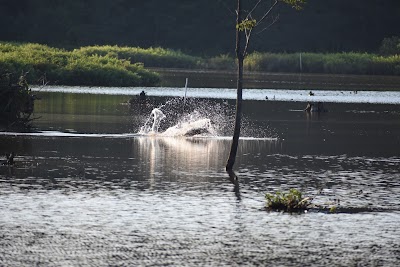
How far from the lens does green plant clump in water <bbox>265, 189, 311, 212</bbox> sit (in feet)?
79.6

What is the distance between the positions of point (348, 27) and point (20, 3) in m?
41.5

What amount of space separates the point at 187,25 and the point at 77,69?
58727mm

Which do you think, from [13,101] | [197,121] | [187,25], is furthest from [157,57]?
[13,101]

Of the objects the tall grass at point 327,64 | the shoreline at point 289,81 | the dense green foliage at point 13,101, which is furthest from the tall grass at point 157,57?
the dense green foliage at point 13,101

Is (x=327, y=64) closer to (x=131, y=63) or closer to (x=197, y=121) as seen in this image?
(x=131, y=63)

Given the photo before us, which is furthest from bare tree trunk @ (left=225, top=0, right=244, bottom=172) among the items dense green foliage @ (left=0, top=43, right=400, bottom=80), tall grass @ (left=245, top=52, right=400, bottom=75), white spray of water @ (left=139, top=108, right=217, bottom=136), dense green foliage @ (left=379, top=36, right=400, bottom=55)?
dense green foliage @ (left=379, top=36, right=400, bottom=55)

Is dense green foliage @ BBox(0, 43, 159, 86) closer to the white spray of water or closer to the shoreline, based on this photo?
the shoreline

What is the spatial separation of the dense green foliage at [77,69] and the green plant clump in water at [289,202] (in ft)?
181

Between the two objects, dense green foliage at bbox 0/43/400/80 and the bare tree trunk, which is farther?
dense green foliage at bbox 0/43/400/80

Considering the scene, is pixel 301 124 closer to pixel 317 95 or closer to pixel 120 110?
pixel 120 110

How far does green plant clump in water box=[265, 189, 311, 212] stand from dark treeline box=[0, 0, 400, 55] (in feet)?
339

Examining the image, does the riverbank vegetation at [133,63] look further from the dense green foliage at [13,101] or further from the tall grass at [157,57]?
the dense green foliage at [13,101]

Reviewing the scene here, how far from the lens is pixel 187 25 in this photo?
14162 cm

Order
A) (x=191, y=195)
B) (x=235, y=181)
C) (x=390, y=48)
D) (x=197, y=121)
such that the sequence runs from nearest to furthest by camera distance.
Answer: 1. (x=191, y=195)
2. (x=235, y=181)
3. (x=197, y=121)
4. (x=390, y=48)
